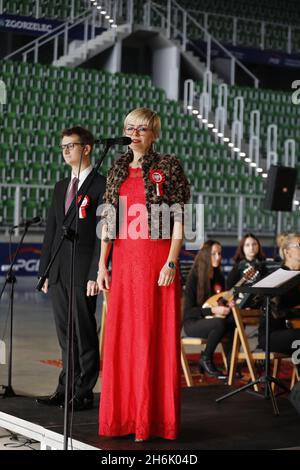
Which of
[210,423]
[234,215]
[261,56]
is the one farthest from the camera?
[261,56]

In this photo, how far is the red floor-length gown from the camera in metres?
4.97

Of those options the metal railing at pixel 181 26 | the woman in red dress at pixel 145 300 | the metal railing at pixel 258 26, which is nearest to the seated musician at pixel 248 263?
the woman in red dress at pixel 145 300

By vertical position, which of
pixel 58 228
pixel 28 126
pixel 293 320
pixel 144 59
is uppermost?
pixel 144 59

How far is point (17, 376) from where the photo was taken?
802cm

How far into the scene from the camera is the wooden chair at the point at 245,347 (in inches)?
289

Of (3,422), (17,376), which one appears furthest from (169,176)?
(17,376)

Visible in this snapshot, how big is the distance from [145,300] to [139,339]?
21cm

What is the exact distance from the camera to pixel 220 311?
8148 millimetres

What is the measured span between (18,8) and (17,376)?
15051 mm

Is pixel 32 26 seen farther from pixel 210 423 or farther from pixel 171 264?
pixel 171 264

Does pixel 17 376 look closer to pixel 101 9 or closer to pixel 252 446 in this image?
pixel 252 446

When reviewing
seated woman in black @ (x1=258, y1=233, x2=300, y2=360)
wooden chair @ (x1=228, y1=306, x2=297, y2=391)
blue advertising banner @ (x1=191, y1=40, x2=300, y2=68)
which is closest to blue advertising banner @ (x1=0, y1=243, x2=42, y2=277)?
wooden chair @ (x1=228, y1=306, x2=297, y2=391)

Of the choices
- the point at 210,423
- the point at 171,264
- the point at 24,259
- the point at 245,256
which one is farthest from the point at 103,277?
the point at 24,259

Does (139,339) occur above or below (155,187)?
below
